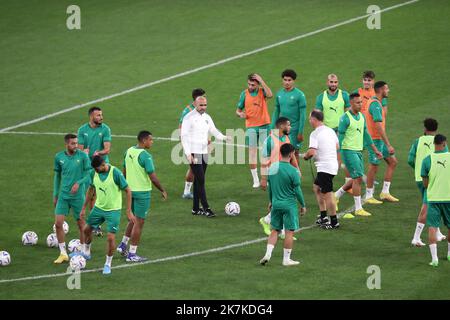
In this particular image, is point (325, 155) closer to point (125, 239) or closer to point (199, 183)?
point (199, 183)

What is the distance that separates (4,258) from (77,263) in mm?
1499

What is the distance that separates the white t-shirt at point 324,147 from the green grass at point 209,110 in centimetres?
137

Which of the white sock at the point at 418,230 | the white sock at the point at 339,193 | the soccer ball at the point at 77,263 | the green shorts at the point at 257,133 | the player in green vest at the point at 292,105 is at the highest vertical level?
the player in green vest at the point at 292,105

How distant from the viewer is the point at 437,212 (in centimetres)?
1861

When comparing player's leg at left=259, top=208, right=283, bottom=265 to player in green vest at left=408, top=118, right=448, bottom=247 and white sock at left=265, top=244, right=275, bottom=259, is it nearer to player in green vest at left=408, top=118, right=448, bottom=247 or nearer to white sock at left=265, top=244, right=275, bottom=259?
white sock at left=265, top=244, right=275, bottom=259

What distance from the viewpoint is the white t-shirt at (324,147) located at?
20.9 m

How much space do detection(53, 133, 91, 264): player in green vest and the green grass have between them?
101cm

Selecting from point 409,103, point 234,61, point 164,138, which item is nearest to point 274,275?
point 164,138

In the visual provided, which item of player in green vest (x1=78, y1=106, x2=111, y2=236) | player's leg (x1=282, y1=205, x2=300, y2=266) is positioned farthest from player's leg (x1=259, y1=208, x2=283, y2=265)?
player in green vest (x1=78, y1=106, x2=111, y2=236)

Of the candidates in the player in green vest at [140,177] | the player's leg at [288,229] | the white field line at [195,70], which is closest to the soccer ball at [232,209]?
the player in green vest at [140,177]

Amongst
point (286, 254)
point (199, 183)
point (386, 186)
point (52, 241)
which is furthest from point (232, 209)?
point (52, 241)

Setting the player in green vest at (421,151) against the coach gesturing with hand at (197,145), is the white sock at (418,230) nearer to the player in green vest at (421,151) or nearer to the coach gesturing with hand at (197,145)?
the player in green vest at (421,151)

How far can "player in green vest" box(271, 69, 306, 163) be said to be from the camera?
23.6m

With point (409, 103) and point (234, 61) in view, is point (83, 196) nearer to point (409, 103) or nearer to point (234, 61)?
point (409, 103)
